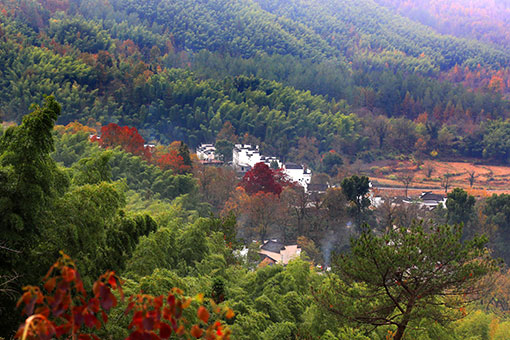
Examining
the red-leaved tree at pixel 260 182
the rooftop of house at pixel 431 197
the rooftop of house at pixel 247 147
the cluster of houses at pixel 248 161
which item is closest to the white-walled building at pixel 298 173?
the cluster of houses at pixel 248 161

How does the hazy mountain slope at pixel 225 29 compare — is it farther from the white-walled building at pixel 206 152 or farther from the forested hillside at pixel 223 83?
the white-walled building at pixel 206 152

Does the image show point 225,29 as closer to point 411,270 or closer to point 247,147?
point 247,147

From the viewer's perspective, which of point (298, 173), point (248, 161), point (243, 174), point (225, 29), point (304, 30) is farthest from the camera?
point (304, 30)

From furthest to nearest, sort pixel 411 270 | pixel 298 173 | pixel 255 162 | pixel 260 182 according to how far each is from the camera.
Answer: pixel 255 162
pixel 298 173
pixel 260 182
pixel 411 270

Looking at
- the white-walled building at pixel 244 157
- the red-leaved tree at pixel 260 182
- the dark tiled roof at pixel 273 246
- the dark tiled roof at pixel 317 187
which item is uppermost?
the dark tiled roof at pixel 273 246

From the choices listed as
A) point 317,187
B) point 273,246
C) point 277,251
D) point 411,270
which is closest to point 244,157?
point 317,187

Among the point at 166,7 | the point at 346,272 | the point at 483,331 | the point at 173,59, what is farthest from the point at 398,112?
the point at 346,272
